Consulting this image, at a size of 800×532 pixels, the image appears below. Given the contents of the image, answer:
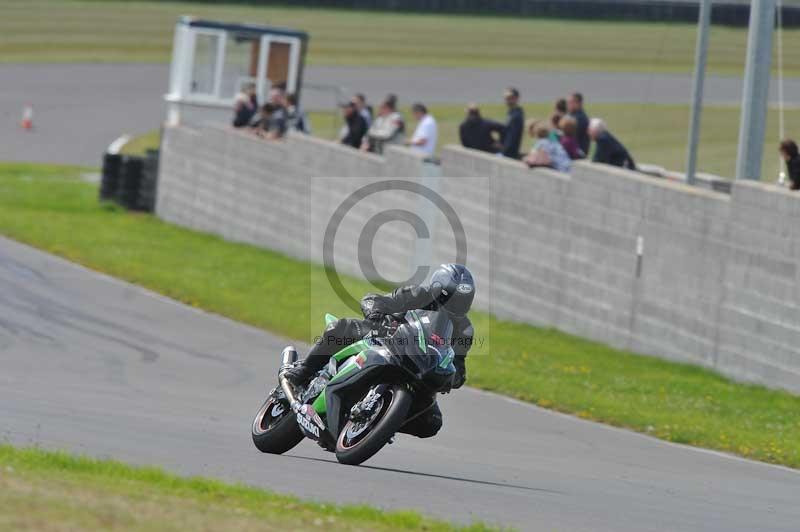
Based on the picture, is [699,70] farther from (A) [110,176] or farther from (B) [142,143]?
(B) [142,143]

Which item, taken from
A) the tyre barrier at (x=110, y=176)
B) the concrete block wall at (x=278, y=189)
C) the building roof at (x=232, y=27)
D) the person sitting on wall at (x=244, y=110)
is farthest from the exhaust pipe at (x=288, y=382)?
the building roof at (x=232, y=27)

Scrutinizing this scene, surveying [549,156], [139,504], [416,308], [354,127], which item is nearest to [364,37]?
[354,127]

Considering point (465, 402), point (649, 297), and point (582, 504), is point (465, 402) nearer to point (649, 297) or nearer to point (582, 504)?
point (649, 297)

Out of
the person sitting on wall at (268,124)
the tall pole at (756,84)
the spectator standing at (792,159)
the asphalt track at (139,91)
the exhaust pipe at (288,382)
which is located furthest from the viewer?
the asphalt track at (139,91)

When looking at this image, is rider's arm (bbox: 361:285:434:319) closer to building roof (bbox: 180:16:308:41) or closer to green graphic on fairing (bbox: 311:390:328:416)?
green graphic on fairing (bbox: 311:390:328:416)

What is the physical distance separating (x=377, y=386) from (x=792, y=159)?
800 cm

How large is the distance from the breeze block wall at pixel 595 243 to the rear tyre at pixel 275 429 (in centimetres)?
737

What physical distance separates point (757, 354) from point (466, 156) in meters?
6.47

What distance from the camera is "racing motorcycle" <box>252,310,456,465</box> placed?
9.72 m

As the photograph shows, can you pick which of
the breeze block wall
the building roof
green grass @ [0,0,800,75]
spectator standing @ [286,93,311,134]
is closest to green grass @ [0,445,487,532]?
the breeze block wall

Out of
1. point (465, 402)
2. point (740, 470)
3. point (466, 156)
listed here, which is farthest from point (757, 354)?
point (466, 156)

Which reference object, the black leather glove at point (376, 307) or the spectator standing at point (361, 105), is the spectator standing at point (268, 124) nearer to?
the spectator standing at point (361, 105)

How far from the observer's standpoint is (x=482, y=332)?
20.1 meters

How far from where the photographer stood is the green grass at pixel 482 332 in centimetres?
1481
